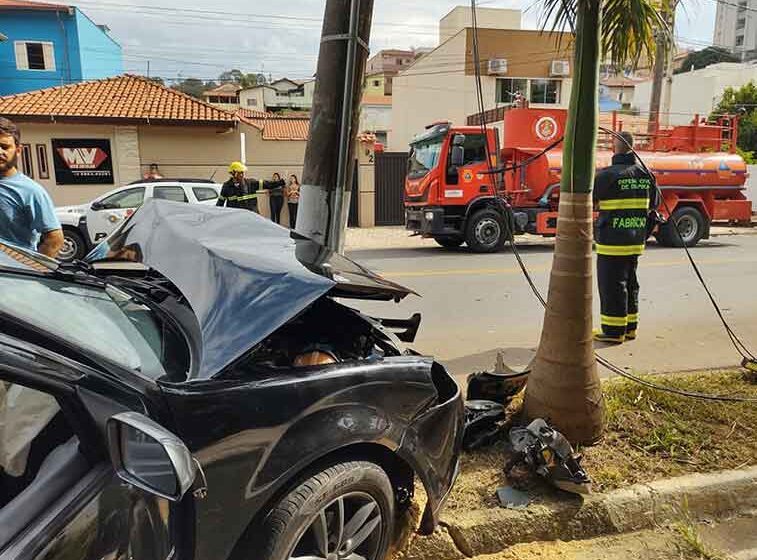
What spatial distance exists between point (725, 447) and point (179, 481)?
10.5 feet

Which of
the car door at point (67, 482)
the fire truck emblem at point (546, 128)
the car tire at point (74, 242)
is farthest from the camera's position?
the fire truck emblem at point (546, 128)

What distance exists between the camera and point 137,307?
2.38 m

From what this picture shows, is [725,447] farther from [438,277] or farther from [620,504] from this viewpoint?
[438,277]

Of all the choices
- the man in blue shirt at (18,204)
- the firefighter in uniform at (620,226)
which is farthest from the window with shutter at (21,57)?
the firefighter in uniform at (620,226)

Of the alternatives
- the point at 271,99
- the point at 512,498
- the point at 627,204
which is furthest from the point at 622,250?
the point at 271,99

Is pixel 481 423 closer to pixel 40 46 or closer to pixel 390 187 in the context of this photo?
pixel 390 187

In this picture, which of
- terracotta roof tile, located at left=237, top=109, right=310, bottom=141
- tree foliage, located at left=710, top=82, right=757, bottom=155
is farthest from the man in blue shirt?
tree foliage, located at left=710, top=82, right=757, bottom=155

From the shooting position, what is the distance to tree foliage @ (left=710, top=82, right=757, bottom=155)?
32.1 metres

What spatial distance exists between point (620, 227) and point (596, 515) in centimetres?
334

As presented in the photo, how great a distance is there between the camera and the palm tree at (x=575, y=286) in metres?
3.21

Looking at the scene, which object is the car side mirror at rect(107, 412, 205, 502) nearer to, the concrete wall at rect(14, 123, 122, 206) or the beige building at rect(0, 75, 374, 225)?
the beige building at rect(0, 75, 374, 225)

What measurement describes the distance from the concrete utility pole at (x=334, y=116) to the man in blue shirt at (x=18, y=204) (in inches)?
62.2

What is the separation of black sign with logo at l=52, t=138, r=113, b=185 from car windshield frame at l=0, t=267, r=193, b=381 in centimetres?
1650

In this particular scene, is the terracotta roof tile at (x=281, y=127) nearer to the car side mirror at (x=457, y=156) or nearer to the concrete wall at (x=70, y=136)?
the concrete wall at (x=70, y=136)
